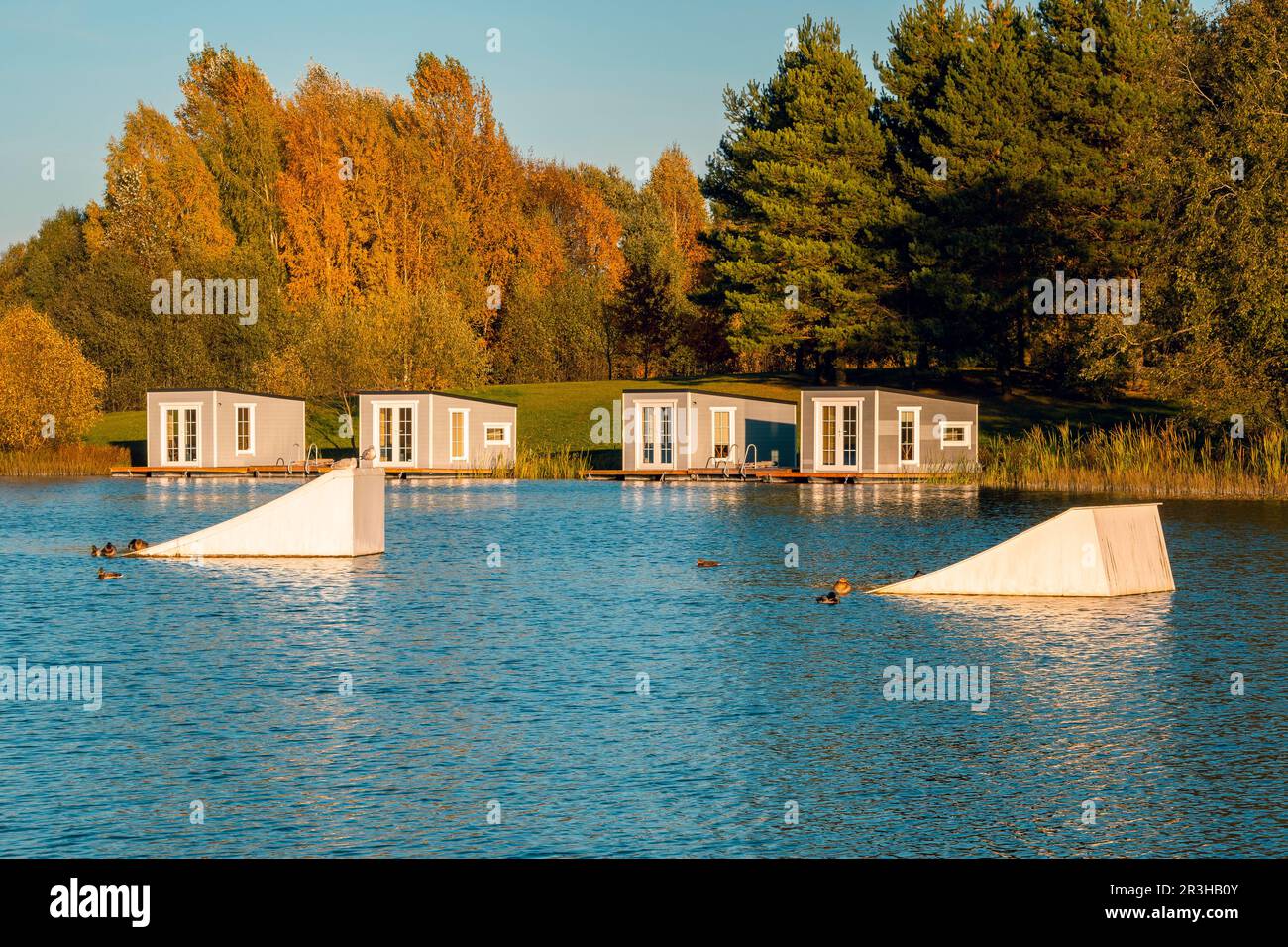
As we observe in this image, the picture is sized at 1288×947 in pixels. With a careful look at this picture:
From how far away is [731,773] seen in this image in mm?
11695

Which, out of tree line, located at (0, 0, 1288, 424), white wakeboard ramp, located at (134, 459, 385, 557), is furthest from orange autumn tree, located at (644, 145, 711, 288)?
white wakeboard ramp, located at (134, 459, 385, 557)

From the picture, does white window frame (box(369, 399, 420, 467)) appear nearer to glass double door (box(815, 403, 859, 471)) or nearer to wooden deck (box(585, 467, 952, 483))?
wooden deck (box(585, 467, 952, 483))

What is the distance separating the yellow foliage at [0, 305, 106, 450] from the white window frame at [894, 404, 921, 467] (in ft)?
106

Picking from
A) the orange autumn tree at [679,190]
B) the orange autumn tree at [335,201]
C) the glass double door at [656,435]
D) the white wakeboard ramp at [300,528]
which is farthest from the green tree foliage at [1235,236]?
the orange autumn tree at [679,190]

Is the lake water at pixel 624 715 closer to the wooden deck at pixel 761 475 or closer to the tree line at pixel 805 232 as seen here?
the tree line at pixel 805 232

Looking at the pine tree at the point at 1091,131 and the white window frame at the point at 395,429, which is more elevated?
the pine tree at the point at 1091,131

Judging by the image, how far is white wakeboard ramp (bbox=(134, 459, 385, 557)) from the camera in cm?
2788

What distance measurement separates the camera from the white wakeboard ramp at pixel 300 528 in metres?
27.9

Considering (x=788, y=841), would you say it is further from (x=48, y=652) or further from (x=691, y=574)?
Answer: (x=691, y=574)

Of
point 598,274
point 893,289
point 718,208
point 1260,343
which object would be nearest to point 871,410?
point 1260,343

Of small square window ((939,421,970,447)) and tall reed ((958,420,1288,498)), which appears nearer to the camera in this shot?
tall reed ((958,420,1288,498))

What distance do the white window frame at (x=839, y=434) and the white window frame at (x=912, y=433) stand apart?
1330mm

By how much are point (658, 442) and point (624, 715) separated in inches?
1647
